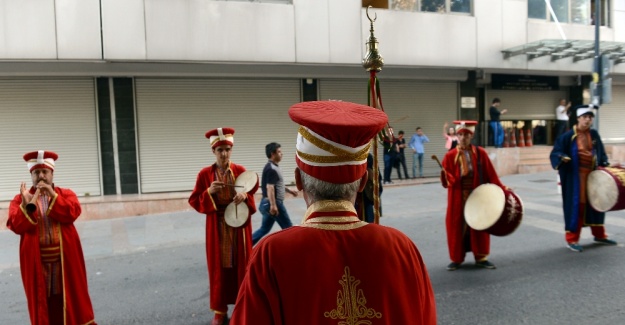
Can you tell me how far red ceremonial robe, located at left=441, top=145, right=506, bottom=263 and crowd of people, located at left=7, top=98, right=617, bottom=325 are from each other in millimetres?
13

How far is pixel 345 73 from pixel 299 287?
1420 centimetres

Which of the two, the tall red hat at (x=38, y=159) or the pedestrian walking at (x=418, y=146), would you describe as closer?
the tall red hat at (x=38, y=159)

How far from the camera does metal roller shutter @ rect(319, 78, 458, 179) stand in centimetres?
1641

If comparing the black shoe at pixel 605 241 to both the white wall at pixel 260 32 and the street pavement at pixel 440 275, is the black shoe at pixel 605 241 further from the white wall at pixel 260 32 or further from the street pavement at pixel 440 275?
the white wall at pixel 260 32

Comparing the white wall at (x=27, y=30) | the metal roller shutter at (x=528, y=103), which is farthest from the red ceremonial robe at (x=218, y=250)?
the metal roller shutter at (x=528, y=103)

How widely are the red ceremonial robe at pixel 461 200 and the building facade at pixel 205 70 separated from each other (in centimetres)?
569

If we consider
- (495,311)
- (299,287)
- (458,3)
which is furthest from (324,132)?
(458,3)

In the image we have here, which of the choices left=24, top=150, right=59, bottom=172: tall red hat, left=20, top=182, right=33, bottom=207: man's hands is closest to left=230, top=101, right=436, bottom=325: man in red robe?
left=20, top=182, right=33, bottom=207: man's hands

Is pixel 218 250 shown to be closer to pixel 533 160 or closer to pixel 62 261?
pixel 62 261

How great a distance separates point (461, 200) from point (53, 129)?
1102cm

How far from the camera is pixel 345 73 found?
15656 millimetres

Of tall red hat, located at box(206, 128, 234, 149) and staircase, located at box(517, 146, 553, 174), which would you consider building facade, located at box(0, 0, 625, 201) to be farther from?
tall red hat, located at box(206, 128, 234, 149)

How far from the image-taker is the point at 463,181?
21.7 ft

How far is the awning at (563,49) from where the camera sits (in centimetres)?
1606
